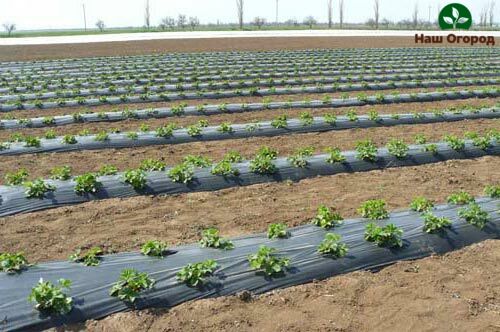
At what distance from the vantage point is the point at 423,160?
38.2ft

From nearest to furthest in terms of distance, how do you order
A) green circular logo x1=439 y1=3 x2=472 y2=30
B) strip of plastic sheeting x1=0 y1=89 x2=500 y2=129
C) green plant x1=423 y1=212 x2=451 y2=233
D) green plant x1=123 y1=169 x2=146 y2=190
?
green plant x1=423 y1=212 x2=451 y2=233 < green plant x1=123 y1=169 x2=146 y2=190 < strip of plastic sheeting x1=0 y1=89 x2=500 y2=129 < green circular logo x1=439 y1=3 x2=472 y2=30

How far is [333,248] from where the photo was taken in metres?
6.71

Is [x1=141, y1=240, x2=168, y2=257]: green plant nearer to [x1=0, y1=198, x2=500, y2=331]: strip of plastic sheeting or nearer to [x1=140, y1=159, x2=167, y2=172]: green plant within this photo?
[x1=0, y1=198, x2=500, y2=331]: strip of plastic sheeting

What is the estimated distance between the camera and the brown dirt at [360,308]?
557cm

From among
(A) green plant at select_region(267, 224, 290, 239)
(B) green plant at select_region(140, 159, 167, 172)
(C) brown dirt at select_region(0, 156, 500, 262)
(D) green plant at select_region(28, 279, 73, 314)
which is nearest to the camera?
(D) green plant at select_region(28, 279, 73, 314)

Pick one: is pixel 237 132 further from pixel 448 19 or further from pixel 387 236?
pixel 448 19

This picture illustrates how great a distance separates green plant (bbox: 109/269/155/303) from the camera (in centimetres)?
578

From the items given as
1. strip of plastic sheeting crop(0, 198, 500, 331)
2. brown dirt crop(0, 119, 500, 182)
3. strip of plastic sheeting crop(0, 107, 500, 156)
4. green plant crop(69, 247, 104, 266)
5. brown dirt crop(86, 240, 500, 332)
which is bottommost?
brown dirt crop(86, 240, 500, 332)

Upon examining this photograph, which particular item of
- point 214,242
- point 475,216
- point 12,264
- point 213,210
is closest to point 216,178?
point 213,210

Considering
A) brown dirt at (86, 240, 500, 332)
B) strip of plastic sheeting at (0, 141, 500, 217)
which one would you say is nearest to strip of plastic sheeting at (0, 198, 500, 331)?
brown dirt at (86, 240, 500, 332)

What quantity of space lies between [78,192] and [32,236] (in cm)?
157

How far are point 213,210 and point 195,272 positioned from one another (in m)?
2.91

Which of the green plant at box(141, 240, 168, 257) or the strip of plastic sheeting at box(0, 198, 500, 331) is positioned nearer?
the strip of plastic sheeting at box(0, 198, 500, 331)

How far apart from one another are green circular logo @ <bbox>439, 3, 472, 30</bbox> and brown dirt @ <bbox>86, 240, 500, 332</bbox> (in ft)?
219
